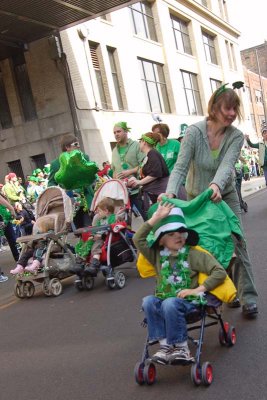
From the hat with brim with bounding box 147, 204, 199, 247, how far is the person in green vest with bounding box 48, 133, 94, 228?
384cm

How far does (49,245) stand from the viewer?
6.53m

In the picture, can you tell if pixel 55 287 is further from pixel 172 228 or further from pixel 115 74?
pixel 115 74

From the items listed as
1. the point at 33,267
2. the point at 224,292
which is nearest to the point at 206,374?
the point at 224,292

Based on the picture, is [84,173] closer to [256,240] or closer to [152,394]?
[256,240]


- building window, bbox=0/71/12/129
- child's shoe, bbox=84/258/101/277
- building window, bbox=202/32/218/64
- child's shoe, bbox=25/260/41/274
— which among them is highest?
building window, bbox=202/32/218/64

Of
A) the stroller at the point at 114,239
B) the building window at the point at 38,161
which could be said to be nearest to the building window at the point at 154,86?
the building window at the point at 38,161

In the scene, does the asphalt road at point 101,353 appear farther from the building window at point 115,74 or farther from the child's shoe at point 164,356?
the building window at point 115,74

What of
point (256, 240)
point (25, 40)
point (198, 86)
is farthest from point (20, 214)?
point (198, 86)

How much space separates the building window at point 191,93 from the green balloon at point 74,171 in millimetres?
24469

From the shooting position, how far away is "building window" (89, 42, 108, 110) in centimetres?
2155

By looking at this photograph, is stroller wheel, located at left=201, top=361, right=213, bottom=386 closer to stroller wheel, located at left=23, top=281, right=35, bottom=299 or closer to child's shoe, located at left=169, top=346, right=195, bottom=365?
child's shoe, located at left=169, top=346, right=195, bottom=365

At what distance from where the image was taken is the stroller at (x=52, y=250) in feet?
21.2

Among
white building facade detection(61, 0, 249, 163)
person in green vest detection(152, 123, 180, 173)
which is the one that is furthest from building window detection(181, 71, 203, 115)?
person in green vest detection(152, 123, 180, 173)

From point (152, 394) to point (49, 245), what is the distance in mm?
3579
